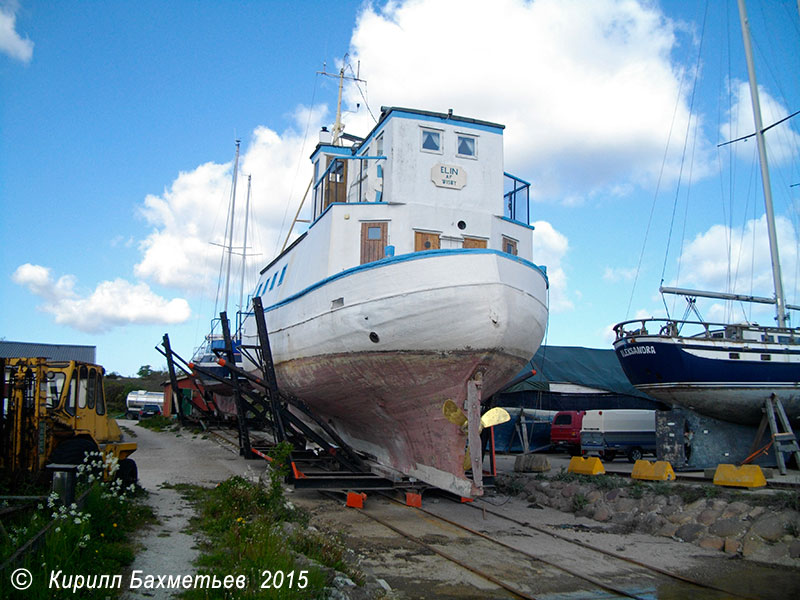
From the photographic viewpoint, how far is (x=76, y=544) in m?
5.14

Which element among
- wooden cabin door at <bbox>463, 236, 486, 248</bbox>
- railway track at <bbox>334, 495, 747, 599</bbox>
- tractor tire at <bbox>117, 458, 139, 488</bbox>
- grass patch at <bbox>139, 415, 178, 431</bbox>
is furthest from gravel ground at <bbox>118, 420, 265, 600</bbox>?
wooden cabin door at <bbox>463, 236, 486, 248</bbox>

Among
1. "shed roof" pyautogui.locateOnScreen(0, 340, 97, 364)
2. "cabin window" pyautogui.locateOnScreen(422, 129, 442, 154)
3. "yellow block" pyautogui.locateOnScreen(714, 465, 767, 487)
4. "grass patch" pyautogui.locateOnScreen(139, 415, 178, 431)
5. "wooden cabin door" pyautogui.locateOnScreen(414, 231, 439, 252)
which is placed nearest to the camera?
"yellow block" pyautogui.locateOnScreen(714, 465, 767, 487)

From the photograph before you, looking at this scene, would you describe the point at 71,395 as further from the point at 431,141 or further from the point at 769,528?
the point at 769,528

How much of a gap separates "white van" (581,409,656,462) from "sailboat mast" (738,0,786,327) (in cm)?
546

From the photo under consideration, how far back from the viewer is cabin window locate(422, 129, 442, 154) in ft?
39.7

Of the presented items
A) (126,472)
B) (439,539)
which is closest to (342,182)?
(126,472)

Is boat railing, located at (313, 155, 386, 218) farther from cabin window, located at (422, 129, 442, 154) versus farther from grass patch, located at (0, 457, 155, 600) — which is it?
grass patch, located at (0, 457, 155, 600)

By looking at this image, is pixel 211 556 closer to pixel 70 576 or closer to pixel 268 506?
pixel 70 576

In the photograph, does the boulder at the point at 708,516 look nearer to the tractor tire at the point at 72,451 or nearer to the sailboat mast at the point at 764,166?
the tractor tire at the point at 72,451

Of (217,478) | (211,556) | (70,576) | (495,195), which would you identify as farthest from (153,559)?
(495,195)

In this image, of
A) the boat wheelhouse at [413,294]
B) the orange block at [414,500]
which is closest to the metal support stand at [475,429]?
the boat wheelhouse at [413,294]

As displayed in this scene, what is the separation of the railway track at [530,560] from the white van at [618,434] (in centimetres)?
1093

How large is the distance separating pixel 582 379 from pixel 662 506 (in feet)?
58.6

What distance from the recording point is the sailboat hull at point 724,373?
14562mm
